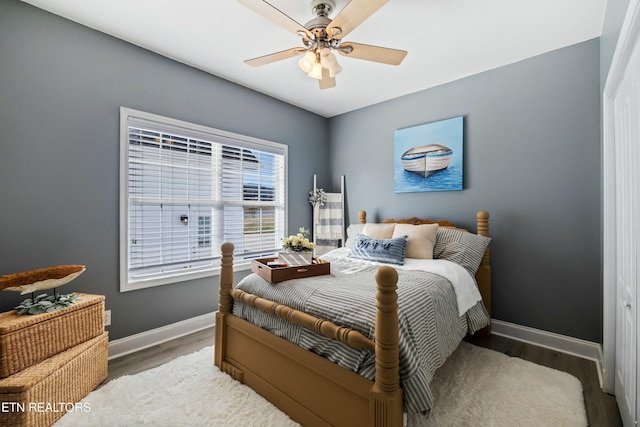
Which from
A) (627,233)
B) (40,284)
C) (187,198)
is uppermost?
(187,198)

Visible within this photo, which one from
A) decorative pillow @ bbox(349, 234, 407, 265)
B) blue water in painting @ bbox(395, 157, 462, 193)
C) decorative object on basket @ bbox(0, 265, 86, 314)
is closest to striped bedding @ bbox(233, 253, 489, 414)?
decorative pillow @ bbox(349, 234, 407, 265)

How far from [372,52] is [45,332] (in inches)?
109

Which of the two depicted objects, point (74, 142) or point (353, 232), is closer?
point (74, 142)

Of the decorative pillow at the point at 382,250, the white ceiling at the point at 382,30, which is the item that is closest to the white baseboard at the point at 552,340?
the decorative pillow at the point at 382,250

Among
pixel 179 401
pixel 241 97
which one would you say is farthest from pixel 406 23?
pixel 179 401

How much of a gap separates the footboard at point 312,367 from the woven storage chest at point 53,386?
0.80m

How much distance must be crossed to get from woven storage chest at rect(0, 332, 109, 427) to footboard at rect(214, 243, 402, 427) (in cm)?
80

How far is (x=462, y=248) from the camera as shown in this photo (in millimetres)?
2639

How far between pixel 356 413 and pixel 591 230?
8.21ft

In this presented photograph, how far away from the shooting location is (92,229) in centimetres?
232

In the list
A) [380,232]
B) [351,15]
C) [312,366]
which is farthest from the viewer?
[380,232]

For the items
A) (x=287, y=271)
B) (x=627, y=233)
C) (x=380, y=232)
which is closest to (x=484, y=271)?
(x=380, y=232)

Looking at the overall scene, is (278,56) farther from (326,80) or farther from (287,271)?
(287,271)

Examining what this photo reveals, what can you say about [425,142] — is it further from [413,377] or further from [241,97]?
[413,377]
